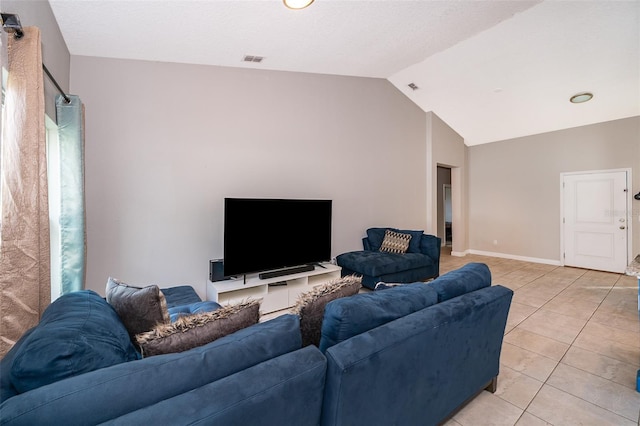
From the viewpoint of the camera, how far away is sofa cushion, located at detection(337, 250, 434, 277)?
384cm

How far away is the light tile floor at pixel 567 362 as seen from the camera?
1.73 meters

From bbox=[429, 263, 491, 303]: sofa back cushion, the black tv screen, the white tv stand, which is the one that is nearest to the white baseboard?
the black tv screen

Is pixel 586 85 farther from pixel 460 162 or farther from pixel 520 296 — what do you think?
pixel 520 296

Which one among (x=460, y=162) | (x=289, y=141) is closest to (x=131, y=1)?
(x=289, y=141)

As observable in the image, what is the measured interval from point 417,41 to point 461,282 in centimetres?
288

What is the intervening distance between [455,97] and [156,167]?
4.91 m

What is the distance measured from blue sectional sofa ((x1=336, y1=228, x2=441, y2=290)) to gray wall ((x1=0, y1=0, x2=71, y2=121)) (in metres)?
3.52

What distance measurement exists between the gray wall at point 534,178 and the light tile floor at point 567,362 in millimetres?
1828

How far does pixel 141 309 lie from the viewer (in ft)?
4.45

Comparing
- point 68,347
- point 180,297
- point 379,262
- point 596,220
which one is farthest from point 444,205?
point 68,347

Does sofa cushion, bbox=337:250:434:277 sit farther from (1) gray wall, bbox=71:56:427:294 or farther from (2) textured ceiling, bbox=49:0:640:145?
(2) textured ceiling, bbox=49:0:640:145

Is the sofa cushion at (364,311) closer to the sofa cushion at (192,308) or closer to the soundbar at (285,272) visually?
the sofa cushion at (192,308)

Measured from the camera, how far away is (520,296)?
3.83 metres

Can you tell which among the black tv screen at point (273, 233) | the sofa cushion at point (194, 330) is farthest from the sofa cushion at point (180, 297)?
Answer: the sofa cushion at point (194, 330)
